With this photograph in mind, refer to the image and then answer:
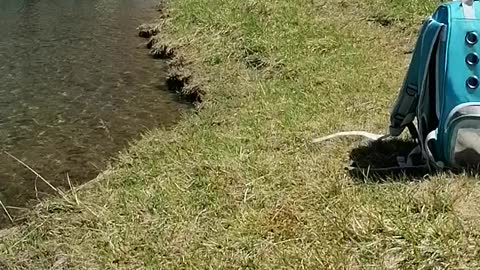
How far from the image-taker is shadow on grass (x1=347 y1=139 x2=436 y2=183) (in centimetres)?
355

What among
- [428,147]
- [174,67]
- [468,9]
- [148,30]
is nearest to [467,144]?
[428,147]

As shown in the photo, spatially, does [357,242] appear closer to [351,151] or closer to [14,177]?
[351,151]

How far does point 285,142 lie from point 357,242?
1763mm

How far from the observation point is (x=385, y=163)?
3.86 m

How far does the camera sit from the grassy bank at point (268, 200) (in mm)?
2945

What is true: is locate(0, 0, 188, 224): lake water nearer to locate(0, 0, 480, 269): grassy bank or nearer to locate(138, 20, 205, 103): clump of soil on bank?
locate(138, 20, 205, 103): clump of soil on bank

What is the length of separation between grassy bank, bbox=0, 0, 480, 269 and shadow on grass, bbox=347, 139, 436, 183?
9 cm

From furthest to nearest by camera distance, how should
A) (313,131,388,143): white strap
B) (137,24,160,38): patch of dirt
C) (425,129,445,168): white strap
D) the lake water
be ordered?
(137,24,160,38): patch of dirt
the lake water
(313,131,388,143): white strap
(425,129,445,168): white strap

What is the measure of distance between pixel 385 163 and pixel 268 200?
0.73m

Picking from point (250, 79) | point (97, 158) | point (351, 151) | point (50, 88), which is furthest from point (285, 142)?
point (50, 88)

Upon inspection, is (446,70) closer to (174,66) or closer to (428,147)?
(428,147)

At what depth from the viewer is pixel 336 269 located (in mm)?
2793

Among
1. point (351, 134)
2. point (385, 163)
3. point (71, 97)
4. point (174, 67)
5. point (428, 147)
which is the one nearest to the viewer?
point (428, 147)

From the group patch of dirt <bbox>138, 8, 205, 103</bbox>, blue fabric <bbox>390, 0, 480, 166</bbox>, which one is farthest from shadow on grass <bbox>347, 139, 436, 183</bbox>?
patch of dirt <bbox>138, 8, 205, 103</bbox>
